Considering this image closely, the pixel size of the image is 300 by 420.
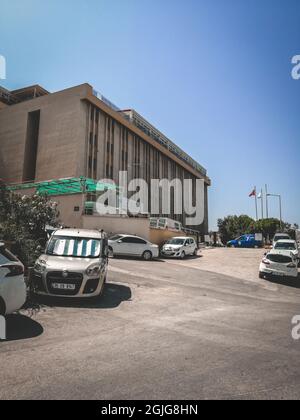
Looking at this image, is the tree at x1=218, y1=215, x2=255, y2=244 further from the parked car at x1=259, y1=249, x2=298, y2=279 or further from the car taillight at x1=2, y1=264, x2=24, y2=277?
the car taillight at x1=2, y1=264, x2=24, y2=277

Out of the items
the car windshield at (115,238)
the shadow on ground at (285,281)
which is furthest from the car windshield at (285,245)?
the car windshield at (115,238)

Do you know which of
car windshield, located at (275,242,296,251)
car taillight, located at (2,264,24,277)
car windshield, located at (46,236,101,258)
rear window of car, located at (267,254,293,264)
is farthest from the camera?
car windshield, located at (275,242,296,251)

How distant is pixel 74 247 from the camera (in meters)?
9.02

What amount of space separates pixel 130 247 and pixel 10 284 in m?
14.0

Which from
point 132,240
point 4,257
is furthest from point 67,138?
point 4,257

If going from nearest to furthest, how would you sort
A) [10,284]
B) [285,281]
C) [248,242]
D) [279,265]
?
[10,284] → [279,265] → [285,281] → [248,242]

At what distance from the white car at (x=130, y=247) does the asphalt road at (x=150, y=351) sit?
33.1 ft

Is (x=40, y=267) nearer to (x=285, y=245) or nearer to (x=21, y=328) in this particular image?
(x=21, y=328)

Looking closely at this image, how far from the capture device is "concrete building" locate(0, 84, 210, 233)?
34.0m

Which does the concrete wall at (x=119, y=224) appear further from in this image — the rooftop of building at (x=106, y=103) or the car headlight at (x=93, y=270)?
the rooftop of building at (x=106, y=103)

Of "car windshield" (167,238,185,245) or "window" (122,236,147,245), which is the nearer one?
"window" (122,236,147,245)

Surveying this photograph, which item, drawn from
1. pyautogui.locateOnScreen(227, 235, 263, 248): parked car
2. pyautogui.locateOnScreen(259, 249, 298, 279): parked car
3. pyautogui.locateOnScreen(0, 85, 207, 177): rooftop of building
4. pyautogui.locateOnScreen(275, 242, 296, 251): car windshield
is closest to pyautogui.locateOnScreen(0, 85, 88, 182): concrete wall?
pyautogui.locateOnScreen(0, 85, 207, 177): rooftop of building

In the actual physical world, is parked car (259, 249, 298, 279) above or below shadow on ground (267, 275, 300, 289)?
above
